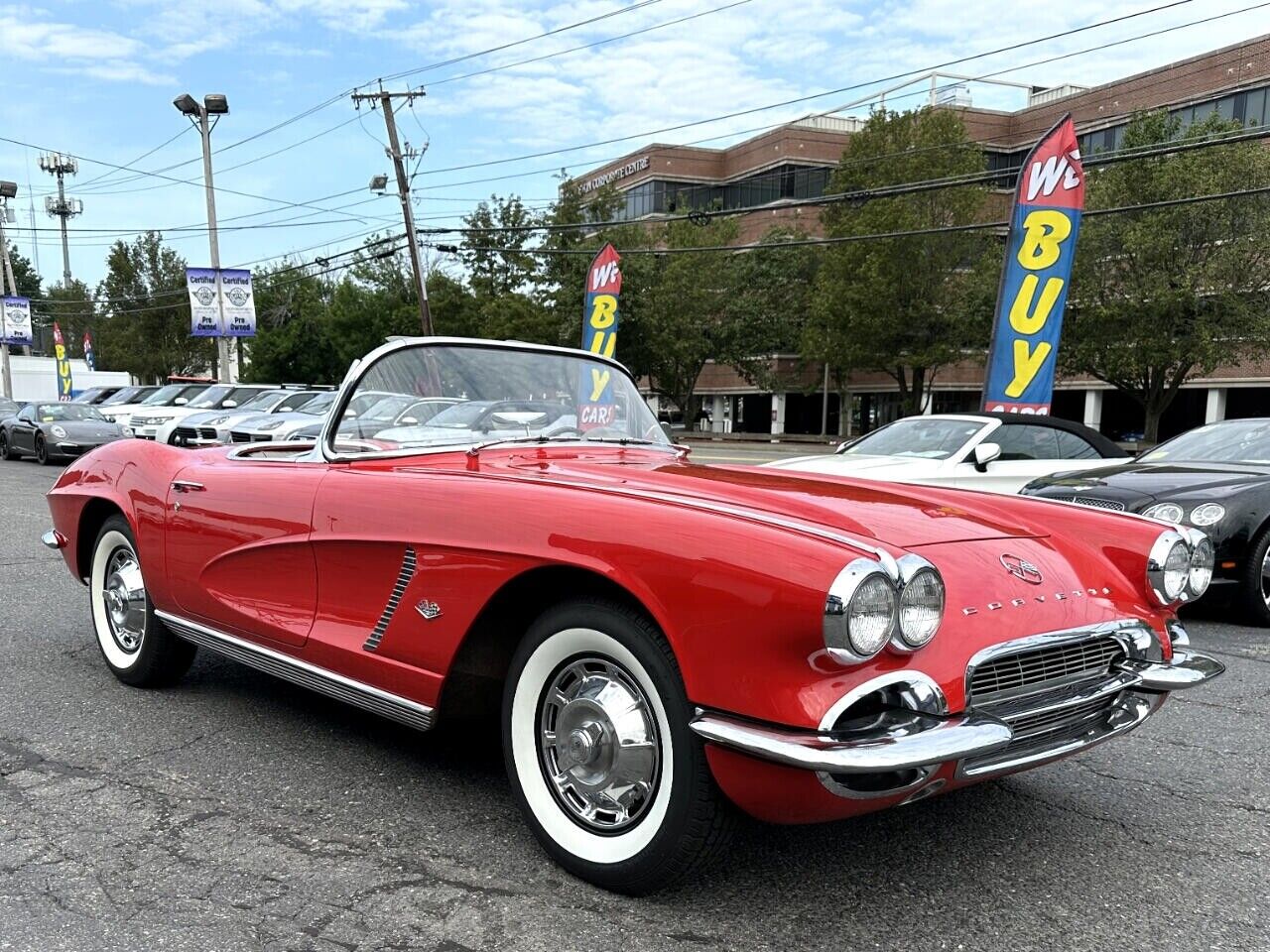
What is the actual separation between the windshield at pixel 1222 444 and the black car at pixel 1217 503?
7.9 inches

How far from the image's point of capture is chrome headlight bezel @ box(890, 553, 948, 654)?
2.15 meters

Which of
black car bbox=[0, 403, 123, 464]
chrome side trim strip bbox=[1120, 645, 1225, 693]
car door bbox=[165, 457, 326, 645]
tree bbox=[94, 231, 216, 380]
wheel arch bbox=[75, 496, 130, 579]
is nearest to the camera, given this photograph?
chrome side trim strip bbox=[1120, 645, 1225, 693]

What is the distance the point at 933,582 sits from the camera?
2.21 metres

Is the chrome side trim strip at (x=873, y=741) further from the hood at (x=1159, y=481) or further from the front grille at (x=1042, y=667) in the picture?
the hood at (x=1159, y=481)

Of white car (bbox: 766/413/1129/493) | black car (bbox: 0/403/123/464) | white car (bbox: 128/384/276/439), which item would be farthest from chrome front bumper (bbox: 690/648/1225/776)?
white car (bbox: 128/384/276/439)

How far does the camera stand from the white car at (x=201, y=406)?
21.5 meters

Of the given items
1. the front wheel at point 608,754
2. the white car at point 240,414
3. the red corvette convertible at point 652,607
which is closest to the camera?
the red corvette convertible at point 652,607

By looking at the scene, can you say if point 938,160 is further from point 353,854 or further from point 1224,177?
point 353,854

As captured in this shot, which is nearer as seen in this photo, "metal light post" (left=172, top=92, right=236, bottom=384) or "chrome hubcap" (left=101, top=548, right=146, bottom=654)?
"chrome hubcap" (left=101, top=548, right=146, bottom=654)

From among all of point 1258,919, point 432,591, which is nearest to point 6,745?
point 432,591

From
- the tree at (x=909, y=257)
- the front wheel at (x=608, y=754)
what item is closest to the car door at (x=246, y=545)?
the front wheel at (x=608, y=754)

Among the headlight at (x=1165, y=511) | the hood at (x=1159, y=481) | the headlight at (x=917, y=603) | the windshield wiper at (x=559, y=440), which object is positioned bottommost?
the headlight at (x=1165, y=511)

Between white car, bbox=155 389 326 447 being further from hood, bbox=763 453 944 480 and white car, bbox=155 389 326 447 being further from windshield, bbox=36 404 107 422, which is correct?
hood, bbox=763 453 944 480

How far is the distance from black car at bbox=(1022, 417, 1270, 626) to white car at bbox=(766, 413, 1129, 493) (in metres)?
1.38
